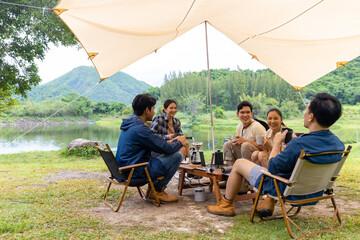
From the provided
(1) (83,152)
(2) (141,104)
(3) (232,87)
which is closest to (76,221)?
(2) (141,104)

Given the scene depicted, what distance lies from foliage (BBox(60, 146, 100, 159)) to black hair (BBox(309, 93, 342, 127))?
732cm

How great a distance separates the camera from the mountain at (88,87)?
3322 centimetres

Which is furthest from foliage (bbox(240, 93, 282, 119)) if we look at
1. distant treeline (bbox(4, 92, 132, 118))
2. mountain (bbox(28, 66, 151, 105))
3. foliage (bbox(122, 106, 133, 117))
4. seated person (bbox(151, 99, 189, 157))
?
seated person (bbox(151, 99, 189, 157))

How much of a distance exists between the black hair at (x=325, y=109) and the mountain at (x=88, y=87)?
97.3ft

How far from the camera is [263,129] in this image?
3.79 metres

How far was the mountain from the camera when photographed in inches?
1308

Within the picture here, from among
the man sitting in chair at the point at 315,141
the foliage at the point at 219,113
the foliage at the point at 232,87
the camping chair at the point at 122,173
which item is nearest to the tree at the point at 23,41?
the camping chair at the point at 122,173

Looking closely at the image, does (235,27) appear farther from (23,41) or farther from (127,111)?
(127,111)

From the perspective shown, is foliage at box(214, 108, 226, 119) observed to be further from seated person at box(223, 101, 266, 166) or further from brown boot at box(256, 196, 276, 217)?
brown boot at box(256, 196, 276, 217)

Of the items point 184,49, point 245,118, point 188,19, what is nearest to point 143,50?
point 188,19

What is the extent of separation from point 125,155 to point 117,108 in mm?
23535

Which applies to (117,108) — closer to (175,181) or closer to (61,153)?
(61,153)

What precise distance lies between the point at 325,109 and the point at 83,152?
25.1 ft

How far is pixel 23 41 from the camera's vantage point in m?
10.5
